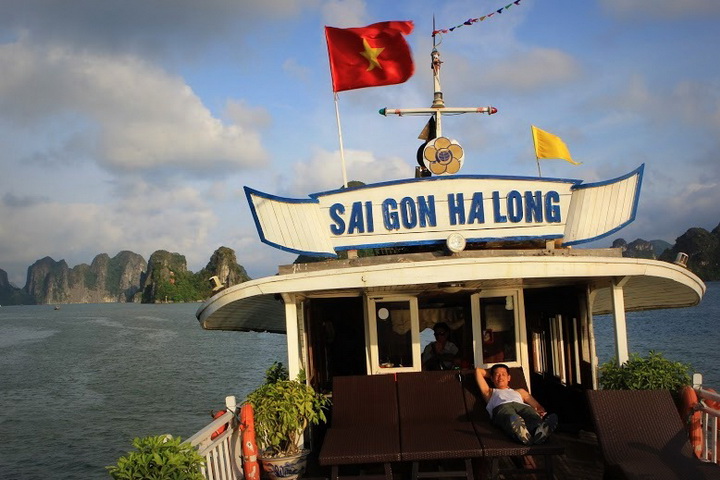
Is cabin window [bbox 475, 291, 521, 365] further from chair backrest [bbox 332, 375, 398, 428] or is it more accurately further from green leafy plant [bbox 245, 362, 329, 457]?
green leafy plant [bbox 245, 362, 329, 457]

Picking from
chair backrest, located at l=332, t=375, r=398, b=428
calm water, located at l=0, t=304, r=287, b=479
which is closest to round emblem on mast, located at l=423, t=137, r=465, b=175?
→ chair backrest, located at l=332, t=375, r=398, b=428

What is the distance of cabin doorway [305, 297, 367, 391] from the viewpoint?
8.68 metres

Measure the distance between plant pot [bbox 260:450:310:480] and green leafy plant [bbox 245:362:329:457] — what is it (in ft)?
0.20

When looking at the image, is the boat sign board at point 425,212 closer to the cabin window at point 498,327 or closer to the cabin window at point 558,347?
the cabin window at point 498,327

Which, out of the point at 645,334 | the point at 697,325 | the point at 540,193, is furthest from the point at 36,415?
the point at 697,325

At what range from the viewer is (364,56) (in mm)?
8367

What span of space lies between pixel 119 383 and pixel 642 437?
2952 centimetres

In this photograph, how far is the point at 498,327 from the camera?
8.09 m

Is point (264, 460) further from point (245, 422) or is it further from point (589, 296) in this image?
point (589, 296)

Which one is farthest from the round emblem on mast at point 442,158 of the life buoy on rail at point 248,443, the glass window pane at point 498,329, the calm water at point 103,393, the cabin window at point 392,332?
the calm water at point 103,393

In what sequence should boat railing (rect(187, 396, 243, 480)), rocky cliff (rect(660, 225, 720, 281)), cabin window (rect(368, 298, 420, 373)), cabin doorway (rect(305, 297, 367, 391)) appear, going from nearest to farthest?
boat railing (rect(187, 396, 243, 480)) < cabin window (rect(368, 298, 420, 373)) < cabin doorway (rect(305, 297, 367, 391)) < rocky cliff (rect(660, 225, 720, 281))

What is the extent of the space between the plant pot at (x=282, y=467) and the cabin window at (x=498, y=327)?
2780mm

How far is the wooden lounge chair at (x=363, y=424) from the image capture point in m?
5.48

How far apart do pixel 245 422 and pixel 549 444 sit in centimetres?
272
